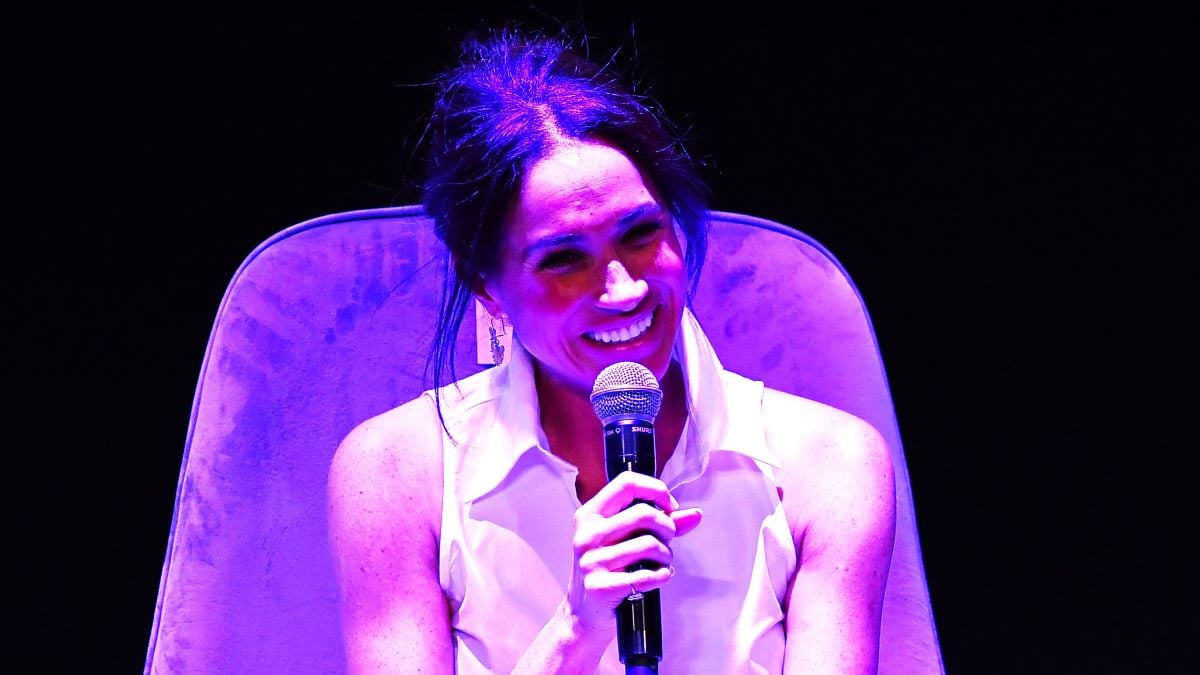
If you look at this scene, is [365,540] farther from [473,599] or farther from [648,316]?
[648,316]

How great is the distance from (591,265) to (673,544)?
0.94 feet

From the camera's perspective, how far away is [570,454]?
1413mm

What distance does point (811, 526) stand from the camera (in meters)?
1.36

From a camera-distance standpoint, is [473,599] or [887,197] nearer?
[473,599]

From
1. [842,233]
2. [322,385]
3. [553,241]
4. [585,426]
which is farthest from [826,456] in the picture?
[842,233]

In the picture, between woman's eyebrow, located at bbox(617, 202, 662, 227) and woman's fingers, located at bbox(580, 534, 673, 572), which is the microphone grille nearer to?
woman's fingers, located at bbox(580, 534, 673, 572)

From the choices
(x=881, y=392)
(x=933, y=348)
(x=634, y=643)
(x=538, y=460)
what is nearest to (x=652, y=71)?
(x=933, y=348)

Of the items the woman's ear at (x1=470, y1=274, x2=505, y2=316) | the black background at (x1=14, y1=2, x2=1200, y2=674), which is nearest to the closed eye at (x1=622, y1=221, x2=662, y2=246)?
the woman's ear at (x1=470, y1=274, x2=505, y2=316)

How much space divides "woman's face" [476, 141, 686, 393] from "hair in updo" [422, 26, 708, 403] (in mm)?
24

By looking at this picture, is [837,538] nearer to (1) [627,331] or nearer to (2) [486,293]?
(1) [627,331]

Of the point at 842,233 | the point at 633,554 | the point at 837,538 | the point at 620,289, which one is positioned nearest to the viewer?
the point at 633,554

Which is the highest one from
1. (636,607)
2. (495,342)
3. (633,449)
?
(495,342)

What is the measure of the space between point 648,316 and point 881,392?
0.47 meters

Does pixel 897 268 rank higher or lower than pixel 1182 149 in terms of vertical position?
lower
